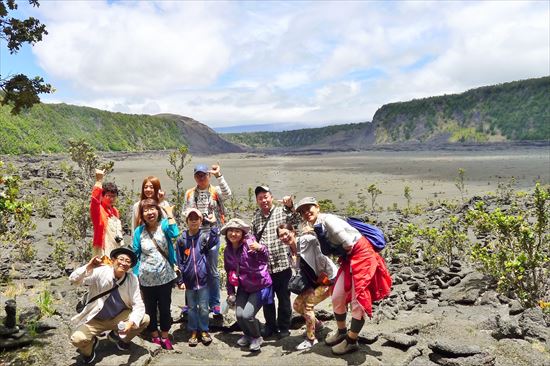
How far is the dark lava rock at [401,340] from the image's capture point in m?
5.27

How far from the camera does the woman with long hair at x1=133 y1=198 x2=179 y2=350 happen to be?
5.60 m

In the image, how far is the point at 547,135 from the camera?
93688 mm

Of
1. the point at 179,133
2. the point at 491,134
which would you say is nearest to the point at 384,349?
the point at 491,134

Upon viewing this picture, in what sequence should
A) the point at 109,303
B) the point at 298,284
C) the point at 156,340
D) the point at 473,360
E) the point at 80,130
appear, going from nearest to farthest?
1. the point at 473,360
2. the point at 109,303
3. the point at 298,284
4. the point at 156,340
5. the point at 80,130

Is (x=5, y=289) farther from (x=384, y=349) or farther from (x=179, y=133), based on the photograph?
(x=179, y=133)

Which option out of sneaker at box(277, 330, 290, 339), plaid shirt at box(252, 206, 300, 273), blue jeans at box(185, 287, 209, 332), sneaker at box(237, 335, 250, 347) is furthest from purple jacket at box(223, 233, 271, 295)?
sneaker at box(277, 330, 290, 339)

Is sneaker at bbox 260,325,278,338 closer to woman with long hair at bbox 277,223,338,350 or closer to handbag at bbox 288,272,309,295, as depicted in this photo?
woman with long hair at bbox 277,223,338,350

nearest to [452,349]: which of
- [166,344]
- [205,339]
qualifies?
[205,339]

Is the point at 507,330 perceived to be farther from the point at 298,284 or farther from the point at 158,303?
the point at 158,303

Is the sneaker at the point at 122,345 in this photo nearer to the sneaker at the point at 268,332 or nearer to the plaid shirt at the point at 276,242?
the sneaker at the point at 268,332

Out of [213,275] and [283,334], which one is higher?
[213,275]

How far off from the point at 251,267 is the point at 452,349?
2592 millimetres

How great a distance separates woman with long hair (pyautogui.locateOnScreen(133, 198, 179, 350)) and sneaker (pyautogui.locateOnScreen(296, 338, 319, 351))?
1.74m

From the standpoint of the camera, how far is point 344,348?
201 inches
